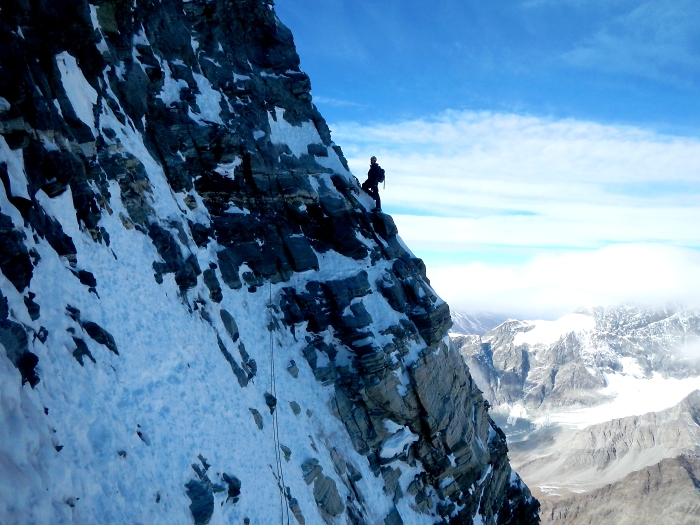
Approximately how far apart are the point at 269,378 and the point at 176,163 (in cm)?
1322

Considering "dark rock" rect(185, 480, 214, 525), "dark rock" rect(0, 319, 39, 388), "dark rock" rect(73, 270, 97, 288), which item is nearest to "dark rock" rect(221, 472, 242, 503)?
"dark rock" rect(185, 480, 214, 525)

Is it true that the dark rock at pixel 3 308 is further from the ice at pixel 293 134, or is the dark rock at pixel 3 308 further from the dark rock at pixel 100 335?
the ice at pixel 293 134

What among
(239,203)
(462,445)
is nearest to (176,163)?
(239,203)

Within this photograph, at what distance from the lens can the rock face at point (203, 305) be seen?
13.2m

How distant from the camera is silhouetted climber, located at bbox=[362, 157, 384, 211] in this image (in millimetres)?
37438

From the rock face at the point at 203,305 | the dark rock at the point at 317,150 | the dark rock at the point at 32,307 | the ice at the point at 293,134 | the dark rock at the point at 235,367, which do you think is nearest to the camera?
the dark rock at the point at 32,307

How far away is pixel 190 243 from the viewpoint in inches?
974

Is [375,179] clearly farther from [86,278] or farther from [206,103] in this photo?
[86,278]

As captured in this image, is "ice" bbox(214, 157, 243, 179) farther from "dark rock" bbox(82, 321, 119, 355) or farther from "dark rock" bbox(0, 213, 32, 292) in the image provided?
"dark rock" bbox(0, 213, 32, 292)

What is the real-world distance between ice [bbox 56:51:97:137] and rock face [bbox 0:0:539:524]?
0.51ft

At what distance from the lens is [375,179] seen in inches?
1476

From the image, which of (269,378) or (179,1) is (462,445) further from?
(179,1)

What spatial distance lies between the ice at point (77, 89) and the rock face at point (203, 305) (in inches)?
6.1

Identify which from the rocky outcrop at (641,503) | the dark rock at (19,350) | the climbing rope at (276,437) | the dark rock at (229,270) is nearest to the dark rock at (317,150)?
the dark rock at (229,270)
